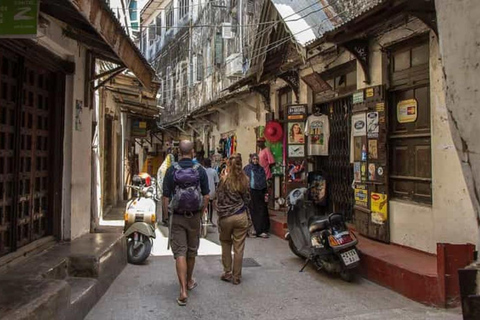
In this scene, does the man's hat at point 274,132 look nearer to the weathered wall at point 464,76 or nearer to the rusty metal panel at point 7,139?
the rusty metal panel at point 7,139

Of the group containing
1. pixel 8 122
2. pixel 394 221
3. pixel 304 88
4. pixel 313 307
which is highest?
pixel 304 88

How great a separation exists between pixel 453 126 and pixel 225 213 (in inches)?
173

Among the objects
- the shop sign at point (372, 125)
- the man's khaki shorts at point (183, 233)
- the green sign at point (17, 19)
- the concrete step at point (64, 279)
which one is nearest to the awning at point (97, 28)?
the green sign at point (17, 19)

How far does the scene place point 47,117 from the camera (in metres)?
6.29

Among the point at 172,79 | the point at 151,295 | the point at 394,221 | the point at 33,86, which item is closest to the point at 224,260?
the point at 151,295

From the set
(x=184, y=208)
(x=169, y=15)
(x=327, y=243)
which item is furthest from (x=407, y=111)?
(x=169, y=15)

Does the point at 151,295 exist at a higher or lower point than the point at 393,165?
lower

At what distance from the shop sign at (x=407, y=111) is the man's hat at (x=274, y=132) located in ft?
14.4

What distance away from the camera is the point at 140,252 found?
23.2 ft

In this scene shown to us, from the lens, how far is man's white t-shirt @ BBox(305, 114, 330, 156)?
29.6ft

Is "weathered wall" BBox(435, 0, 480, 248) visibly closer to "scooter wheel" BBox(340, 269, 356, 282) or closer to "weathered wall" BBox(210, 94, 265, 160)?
"scooter wheel" BBox(340, 269, 356, 282)

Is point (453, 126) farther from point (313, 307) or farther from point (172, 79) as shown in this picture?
point (172, 79)

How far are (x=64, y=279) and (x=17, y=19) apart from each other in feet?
9.21

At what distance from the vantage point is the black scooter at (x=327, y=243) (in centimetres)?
593
